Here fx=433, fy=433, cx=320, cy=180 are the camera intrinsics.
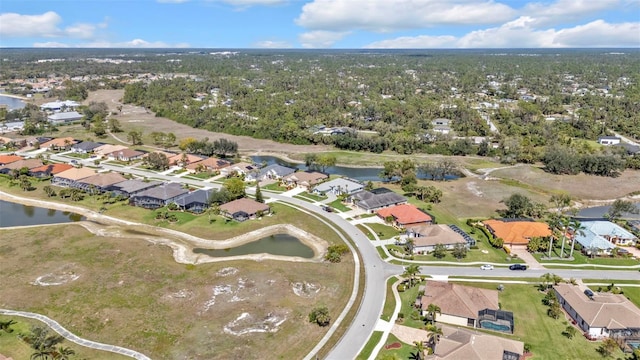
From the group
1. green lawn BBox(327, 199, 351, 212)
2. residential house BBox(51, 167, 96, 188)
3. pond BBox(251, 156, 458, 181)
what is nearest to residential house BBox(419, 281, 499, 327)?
green lawn BBox(327, 199, 351, 212)

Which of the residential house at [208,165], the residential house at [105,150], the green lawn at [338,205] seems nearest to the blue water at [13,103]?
the residential house at [105,150]

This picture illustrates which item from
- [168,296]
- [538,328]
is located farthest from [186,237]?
[538,328]

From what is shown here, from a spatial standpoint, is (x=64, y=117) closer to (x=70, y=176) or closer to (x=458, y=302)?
(x=70, y=176)

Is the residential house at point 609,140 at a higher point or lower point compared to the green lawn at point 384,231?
higher

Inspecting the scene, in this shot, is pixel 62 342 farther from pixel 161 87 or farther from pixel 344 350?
pixel 161 87

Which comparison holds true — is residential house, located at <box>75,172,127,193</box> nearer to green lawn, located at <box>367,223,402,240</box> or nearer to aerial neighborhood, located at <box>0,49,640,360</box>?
aerial neighborhood, located at <box>0,49,640,360</box>

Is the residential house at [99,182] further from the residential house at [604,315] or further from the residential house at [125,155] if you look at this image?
the residential house at [604,315]

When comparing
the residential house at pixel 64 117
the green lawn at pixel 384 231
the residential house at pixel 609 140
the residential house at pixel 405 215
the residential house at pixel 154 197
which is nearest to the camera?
the green lawn at pixel 384 231
